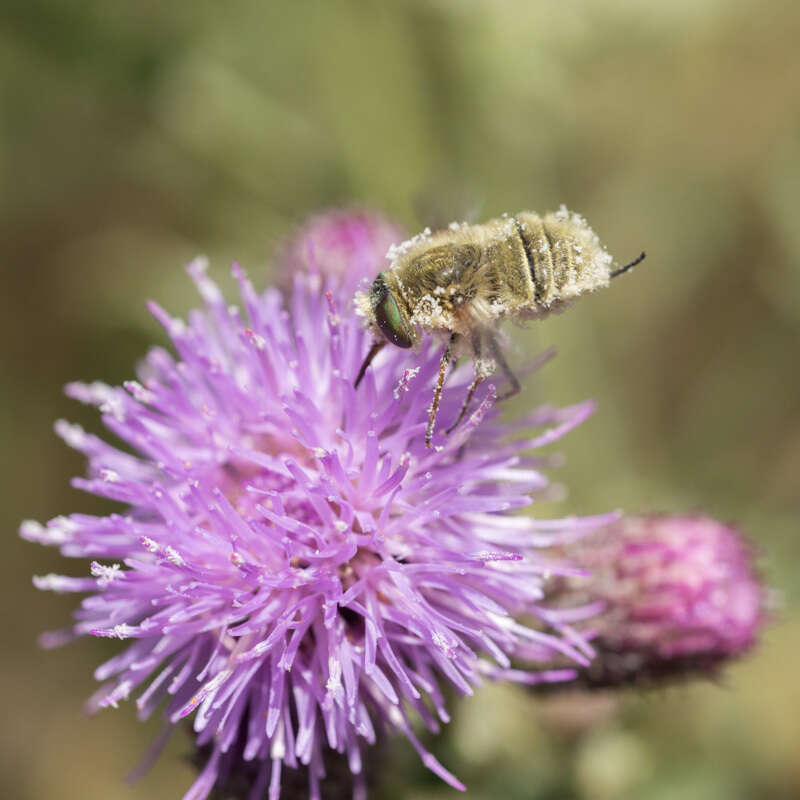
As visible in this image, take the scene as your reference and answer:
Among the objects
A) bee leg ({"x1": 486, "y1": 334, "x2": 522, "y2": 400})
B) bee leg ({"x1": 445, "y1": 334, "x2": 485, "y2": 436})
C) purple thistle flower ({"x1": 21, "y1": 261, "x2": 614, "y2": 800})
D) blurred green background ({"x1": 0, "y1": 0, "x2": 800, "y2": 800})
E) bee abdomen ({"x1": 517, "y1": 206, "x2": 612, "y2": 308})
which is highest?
blurred green background ({"x1": 0, "y1": 0, "x2": 800, "y2": 800})

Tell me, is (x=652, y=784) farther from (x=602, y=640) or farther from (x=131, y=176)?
(x=131, y=176)

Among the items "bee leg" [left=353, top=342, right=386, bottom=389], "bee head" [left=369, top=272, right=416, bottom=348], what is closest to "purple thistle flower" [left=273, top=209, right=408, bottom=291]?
"bee leg" [left=353, top=342, right=386, bottom=389]

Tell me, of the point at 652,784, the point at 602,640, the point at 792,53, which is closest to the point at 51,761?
the point at 652,784

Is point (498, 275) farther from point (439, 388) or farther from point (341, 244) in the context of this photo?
point (341, 244)

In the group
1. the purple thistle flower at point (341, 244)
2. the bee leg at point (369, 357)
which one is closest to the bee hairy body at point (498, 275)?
the bee leg at point (369, 357)

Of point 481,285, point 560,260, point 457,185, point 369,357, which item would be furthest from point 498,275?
point 457,185

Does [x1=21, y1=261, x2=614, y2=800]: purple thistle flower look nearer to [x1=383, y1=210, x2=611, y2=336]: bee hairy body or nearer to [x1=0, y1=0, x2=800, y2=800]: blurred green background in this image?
[x1=383, y1=210, x2=611, y2=336]: bee hairy body
